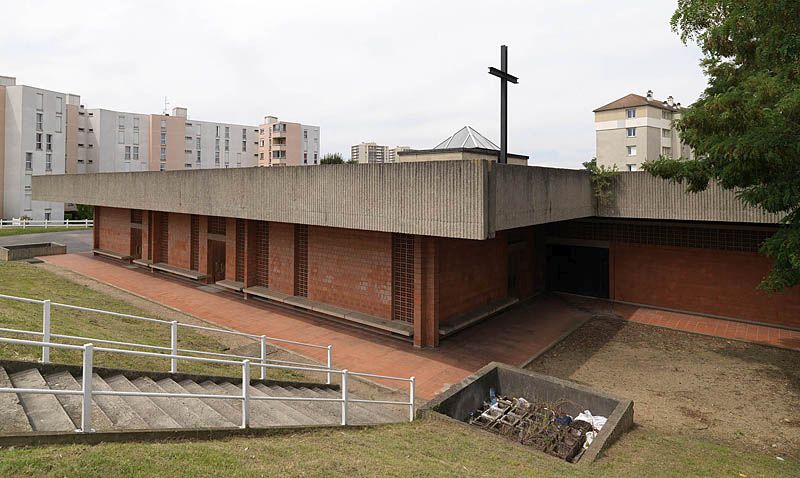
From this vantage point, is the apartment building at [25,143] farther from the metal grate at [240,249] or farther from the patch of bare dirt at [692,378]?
the patch of bare dirt at [692,378]

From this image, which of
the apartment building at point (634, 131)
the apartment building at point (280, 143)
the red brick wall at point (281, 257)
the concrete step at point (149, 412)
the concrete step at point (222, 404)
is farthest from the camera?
the apartment building at point (280, 143)

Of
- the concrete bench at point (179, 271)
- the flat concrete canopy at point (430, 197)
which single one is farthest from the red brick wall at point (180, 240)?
the flat concrete canopy at point (430, 197)

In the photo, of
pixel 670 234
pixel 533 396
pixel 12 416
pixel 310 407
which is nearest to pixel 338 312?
pixel 310 407

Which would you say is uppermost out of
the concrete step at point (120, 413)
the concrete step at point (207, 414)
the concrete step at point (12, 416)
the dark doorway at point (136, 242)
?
the dark doorway at point (136, 242)

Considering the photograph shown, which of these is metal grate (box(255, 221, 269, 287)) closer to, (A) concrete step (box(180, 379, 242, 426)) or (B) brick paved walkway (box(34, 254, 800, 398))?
(B) brick paved walkway (box(34, 254, 800, 398))

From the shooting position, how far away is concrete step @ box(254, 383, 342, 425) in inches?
315

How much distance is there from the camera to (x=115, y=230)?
2714 centimetres

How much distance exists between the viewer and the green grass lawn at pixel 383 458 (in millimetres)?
4535

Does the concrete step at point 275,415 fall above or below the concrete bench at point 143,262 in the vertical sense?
below

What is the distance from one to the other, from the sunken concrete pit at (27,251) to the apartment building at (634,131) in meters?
47.5

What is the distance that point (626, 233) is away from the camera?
18625 millimetres

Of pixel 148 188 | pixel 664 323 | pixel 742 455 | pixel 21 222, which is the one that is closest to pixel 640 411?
pixel 742 455

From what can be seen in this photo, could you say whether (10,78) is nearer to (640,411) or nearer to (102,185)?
(102,185)

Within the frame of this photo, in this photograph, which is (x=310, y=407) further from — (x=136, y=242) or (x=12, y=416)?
(x=136, y=242)
